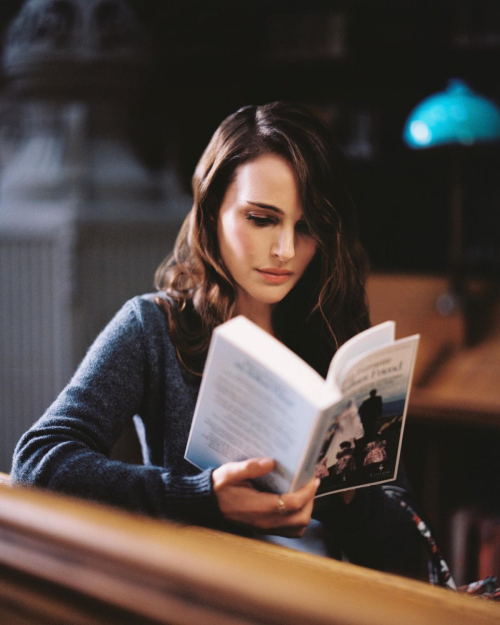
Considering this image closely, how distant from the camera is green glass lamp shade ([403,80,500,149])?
2.56 meters

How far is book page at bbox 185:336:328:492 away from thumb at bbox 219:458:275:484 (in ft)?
0.05

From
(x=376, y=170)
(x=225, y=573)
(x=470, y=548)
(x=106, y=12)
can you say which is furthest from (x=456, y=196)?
(x=225, y=573)

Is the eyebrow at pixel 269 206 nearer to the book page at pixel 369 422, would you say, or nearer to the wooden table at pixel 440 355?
the book page at pixel 369 422

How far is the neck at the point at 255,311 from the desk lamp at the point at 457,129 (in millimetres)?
1661

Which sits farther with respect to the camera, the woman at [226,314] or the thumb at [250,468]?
the woman at [226,314]

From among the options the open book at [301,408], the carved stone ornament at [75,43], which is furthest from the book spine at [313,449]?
the carved stone ornament at [75,43]

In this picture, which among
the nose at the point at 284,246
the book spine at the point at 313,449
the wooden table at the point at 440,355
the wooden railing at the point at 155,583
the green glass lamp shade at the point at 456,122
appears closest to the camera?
the wooden railing at the point at 155,583

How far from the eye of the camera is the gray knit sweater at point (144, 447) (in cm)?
90

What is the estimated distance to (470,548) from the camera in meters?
2.27

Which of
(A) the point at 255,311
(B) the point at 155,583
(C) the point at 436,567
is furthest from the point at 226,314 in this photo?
(B) the point at 155,583

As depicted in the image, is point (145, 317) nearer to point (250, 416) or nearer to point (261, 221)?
point (261, 221)

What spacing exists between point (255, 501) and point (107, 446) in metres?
0.33

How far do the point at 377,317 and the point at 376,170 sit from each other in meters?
1.15

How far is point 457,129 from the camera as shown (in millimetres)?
2551
